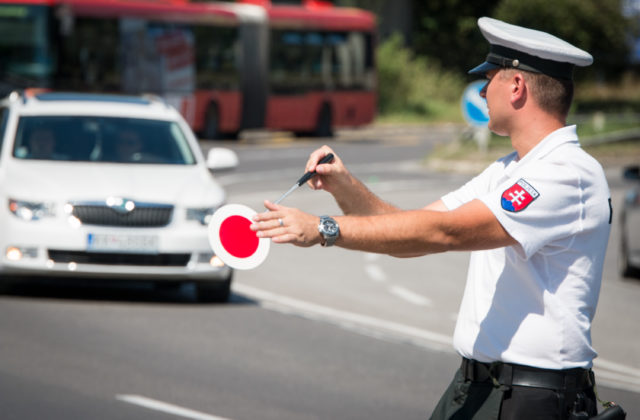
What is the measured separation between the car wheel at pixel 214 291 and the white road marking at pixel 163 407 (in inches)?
129

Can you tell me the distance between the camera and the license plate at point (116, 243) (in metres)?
10.0

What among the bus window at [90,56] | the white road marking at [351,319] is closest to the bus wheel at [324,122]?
the bus window at [90,56]

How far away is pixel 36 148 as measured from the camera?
36.2 ft

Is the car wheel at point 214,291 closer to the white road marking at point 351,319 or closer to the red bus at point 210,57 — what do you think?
the white road marking at point 351,319

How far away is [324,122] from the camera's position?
38406mm

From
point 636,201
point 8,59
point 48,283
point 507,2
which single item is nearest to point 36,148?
point 48,283

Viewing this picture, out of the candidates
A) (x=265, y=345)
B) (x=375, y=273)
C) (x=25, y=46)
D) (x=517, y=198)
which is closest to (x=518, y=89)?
(x=517, y=198)

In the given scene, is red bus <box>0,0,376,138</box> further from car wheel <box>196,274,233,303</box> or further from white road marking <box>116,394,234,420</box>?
white road marking <box>116,394,234,420</box>

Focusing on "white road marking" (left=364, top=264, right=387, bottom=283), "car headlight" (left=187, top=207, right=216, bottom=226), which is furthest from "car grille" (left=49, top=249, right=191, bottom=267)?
"white road marking" (left=364, top=264, right=387, bottom=283)

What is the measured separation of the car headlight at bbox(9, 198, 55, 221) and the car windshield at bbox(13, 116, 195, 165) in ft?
2.84

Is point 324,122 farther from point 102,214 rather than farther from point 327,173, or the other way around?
point 327,173

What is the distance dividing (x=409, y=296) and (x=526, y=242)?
353 inches

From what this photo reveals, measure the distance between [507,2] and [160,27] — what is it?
31106 mm

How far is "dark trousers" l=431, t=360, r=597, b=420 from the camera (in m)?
3.34
